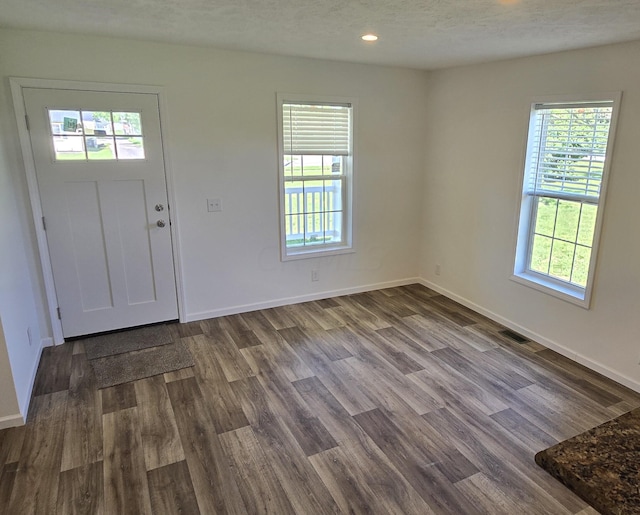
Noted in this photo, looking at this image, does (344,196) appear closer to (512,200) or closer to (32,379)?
(512,200)

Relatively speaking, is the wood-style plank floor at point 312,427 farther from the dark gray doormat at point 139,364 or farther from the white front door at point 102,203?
the white front door at point 102,203

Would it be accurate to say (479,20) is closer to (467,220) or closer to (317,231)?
(467,220)

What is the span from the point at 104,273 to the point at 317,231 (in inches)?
81.4

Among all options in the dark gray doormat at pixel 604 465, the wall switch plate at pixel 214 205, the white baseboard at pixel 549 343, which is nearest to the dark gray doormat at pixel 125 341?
the wall switch plate at pixel 214 205

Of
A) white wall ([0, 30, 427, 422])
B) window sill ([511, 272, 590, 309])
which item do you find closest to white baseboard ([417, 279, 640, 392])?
window sill ([511, 272, 590, 309])

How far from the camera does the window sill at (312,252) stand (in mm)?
4348

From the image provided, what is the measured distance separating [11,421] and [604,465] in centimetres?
302

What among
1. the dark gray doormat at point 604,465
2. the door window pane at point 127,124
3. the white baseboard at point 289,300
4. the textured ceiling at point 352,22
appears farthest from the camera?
the white baseboard at point 289,300

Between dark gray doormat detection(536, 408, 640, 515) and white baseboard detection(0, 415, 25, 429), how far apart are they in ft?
9.43

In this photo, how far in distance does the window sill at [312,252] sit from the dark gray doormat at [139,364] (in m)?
1.37

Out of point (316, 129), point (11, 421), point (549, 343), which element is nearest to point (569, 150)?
point (549, 343)

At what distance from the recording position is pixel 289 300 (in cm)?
447

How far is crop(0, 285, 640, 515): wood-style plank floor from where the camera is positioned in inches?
81.8

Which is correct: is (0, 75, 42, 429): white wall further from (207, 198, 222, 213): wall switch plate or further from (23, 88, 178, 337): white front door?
(207, 198, 222, 213): wall switch plate
